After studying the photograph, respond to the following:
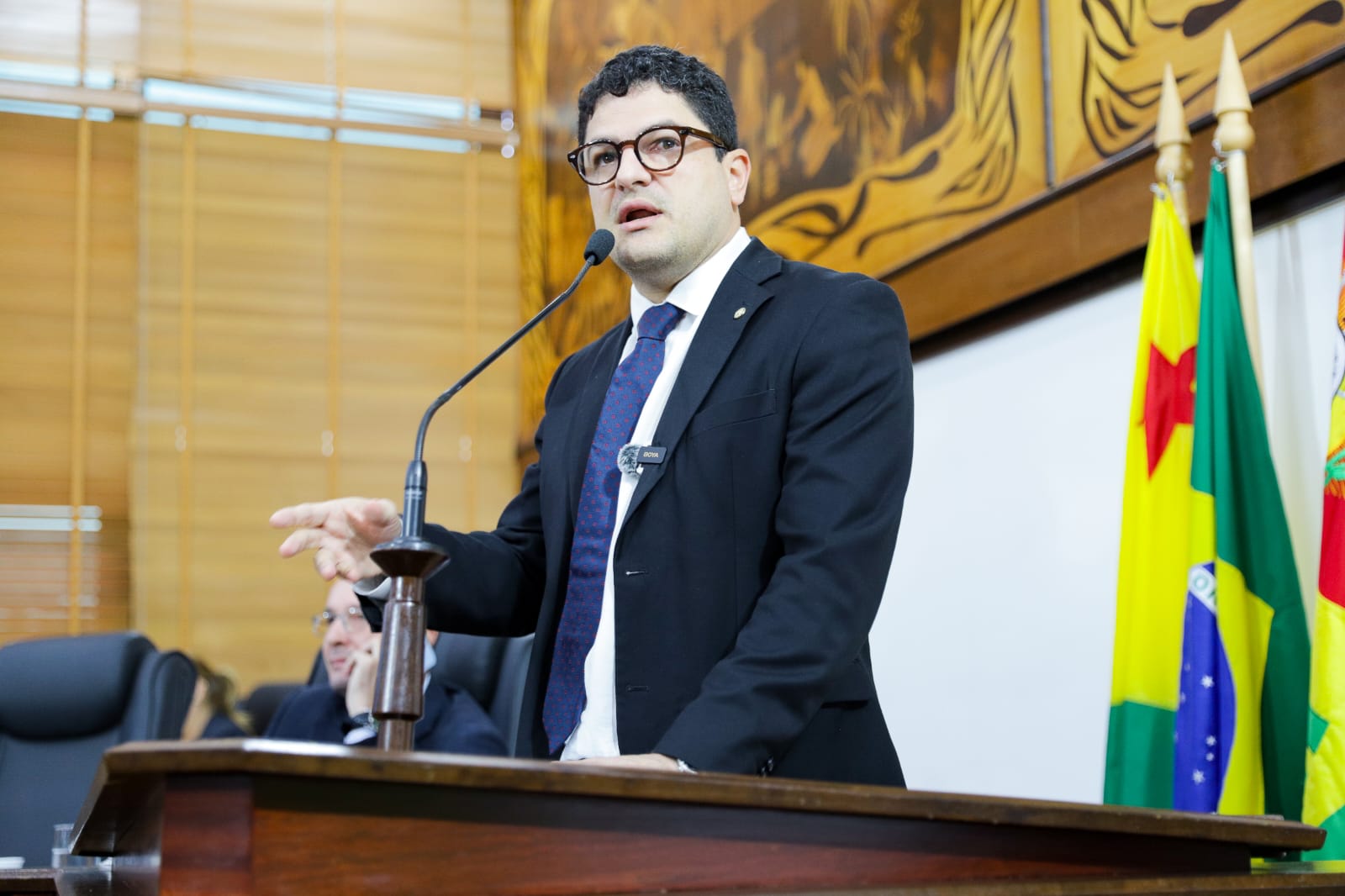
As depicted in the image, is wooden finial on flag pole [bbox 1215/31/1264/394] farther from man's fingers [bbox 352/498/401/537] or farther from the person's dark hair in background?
the person's dark hair in background

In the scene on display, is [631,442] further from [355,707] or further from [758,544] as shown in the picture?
[355,707]

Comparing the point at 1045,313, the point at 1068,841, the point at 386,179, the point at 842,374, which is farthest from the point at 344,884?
the point at 386,179

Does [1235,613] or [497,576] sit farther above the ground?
[497,576]

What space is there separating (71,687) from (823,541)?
2.82 meters

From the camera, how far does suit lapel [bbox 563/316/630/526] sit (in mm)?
1757

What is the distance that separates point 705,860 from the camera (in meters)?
0.95

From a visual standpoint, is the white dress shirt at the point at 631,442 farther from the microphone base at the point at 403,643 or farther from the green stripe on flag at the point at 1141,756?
the green stripe on flag at the point at 1141,756

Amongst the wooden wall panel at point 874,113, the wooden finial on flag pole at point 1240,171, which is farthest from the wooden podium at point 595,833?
the wooden wall panel at point 874,113

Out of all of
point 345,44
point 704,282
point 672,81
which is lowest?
point 704,282

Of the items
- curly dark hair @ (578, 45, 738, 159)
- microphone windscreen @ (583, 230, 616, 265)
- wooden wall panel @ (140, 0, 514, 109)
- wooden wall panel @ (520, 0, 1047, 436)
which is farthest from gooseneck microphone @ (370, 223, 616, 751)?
wooden wall panel @ (140, 0, 514, 109)

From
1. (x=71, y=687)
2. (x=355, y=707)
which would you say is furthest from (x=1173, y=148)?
(x=71, y=687)

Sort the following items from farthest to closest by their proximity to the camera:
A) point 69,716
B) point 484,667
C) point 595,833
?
point 484,667, point 69,716, point 595,833

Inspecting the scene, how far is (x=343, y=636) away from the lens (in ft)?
12.7

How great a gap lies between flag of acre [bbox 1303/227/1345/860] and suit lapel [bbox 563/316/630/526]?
1193 millimetres
